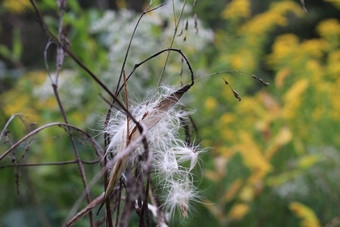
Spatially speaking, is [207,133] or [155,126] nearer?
[155,126]

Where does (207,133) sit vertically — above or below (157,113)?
below

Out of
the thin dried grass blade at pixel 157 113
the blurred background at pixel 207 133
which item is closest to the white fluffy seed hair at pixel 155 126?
the thin dried grass blade at pixel 157 113

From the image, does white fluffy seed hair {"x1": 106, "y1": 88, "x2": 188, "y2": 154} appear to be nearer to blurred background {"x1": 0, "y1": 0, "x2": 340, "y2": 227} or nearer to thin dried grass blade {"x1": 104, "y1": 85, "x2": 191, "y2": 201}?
thin dried grass blade {"x1": 104, "y1": 85, "x2": 191, "y2": 201}

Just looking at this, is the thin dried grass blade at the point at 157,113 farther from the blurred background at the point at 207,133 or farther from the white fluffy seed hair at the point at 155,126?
the blurred background at the point at 207,133

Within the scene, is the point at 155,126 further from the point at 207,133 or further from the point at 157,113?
the point at 207,133

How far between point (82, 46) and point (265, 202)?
97cm

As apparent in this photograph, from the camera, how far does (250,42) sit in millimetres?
2877

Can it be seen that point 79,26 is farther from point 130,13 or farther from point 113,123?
point 113,123

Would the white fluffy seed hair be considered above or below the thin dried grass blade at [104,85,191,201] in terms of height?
below

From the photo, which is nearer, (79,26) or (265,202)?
(79,26)

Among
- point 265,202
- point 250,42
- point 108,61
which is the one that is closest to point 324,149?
point 265,202

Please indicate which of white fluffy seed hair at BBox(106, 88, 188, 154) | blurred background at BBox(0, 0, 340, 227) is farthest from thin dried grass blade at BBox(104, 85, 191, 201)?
blurred background at BBox(0, 0, 340, 227)

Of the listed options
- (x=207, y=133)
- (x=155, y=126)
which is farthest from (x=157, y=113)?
(x=207, y=133)

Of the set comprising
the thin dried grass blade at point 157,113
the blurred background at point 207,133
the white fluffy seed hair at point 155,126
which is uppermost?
the thin dried grass blade at point 157,113
